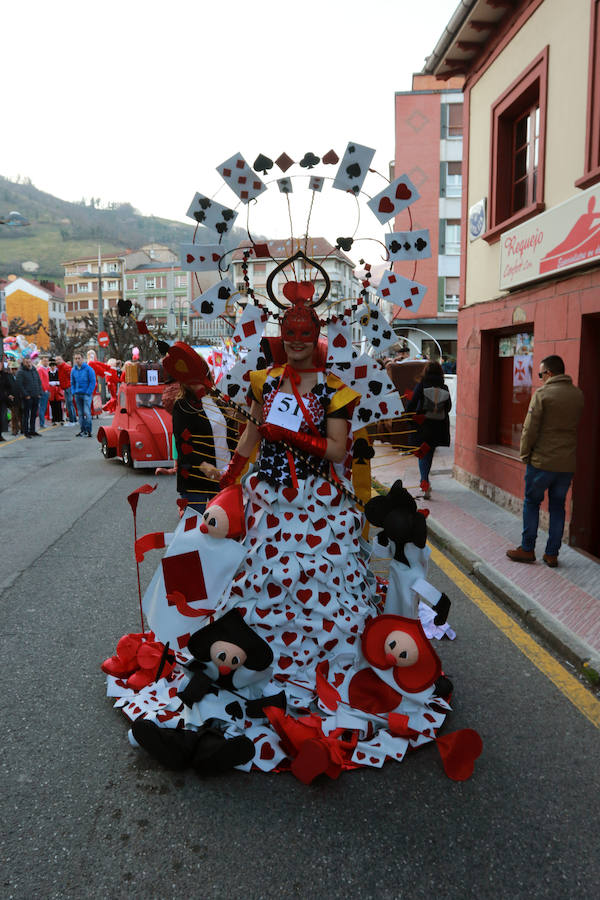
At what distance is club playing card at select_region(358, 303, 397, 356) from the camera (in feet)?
11.4

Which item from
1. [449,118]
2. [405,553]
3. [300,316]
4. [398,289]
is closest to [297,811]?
[405,553]

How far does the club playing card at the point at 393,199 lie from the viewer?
338 centimetres

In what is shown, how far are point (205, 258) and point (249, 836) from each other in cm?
263

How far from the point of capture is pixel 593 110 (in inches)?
227

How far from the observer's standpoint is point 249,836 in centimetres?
244

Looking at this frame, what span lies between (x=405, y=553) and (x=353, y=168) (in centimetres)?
199

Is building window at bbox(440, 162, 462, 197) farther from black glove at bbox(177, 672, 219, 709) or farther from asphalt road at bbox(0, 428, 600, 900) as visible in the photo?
black glove at bbox(177, 672, 219, 709)

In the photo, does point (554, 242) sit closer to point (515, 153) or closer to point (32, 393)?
point (515, 153)

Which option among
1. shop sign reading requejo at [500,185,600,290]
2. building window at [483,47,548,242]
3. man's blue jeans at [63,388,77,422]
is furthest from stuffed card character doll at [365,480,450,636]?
man's blue jeans at [63,388,77,422]

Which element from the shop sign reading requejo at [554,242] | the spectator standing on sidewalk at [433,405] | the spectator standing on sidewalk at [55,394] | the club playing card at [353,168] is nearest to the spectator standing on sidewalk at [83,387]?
the spectator standing on sidewalk at [55,394]

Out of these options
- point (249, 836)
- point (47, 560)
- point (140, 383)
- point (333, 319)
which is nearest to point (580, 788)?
point (249, 836)

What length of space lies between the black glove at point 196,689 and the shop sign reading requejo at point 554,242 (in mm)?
4674

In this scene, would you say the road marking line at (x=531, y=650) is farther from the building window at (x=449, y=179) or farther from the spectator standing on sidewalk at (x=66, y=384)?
the building window at (x=449, y=179)

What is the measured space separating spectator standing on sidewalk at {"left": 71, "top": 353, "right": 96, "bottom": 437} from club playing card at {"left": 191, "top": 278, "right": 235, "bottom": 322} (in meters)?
13.2
